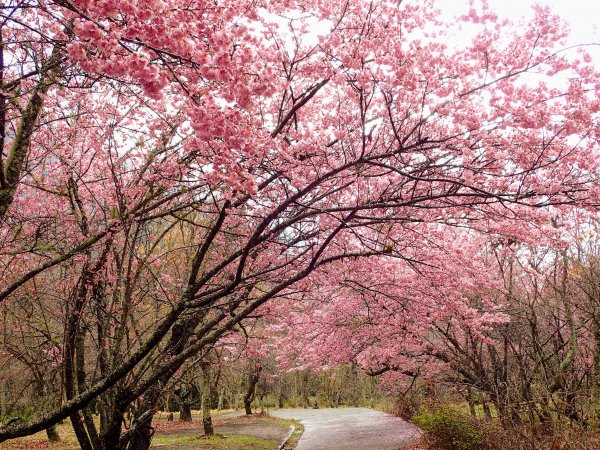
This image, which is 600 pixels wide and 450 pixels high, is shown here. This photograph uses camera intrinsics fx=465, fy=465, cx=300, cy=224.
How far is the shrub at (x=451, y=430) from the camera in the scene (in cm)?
1080

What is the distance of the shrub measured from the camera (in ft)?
35.4

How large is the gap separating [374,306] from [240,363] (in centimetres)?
1325

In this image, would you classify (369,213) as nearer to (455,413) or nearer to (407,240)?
(407,240)

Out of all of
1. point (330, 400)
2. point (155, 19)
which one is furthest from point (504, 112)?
point (330, 400)

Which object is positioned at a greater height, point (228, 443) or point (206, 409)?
point (206, 409)

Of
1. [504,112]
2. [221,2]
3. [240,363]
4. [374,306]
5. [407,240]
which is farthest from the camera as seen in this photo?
[240,363]

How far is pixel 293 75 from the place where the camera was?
581 centimetres

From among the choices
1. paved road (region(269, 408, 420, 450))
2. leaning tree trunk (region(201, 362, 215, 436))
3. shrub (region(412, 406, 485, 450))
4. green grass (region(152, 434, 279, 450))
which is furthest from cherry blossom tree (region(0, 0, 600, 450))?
leaning tree trunk (region(201, 362, 215, 436))

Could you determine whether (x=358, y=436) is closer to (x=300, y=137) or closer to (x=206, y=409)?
(x=206, y=409)

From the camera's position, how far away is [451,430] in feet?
37.9

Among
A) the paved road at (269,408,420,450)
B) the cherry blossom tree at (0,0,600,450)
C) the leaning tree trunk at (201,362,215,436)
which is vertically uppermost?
the cherry blossom tree at (0,0,600,450)

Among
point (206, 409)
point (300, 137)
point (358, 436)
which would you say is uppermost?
point (300, 137)


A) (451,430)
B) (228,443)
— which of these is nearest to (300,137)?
(451,430)

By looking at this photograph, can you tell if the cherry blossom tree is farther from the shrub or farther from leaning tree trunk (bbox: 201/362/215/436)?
leaning tree trunk (bbox: 201/362/215/436)
